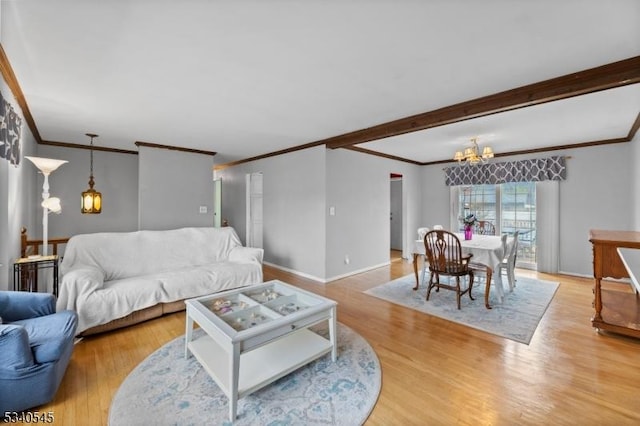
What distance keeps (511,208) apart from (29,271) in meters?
7.22

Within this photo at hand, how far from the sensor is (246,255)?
3920 millimetres

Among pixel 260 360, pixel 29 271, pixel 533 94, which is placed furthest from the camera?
pixel 29 271

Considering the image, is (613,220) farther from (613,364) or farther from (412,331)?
(412,331)

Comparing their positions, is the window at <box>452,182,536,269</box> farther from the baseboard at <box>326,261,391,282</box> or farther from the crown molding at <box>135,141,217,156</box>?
the crown molding at <box>135,141,217,156</box>

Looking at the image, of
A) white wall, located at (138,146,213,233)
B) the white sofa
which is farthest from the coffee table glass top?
white wall, located at (138,146,213,233)

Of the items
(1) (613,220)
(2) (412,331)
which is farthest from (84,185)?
(1) (613,220)

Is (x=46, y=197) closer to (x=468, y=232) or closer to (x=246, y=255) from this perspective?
(x=246, y=255)

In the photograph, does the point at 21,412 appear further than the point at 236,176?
No

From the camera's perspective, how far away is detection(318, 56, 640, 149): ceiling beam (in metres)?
1.97

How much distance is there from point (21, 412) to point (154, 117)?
2758mm

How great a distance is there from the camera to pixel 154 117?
10.4 ft

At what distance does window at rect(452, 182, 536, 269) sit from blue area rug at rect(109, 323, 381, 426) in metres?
4.53

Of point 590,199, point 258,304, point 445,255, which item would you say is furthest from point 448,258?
point 590,199

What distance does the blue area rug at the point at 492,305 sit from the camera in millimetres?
2805
